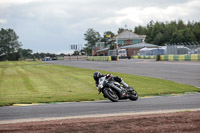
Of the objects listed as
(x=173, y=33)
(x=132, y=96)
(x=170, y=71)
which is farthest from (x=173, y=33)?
(x=132, y=96)

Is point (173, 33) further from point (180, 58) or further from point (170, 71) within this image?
point (170, 71)

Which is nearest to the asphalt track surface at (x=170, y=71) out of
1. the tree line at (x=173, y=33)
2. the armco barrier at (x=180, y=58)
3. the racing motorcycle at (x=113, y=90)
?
the armco barrier at (x=180, y=58)

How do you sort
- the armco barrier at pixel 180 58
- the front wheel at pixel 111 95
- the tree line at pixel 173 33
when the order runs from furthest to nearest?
1. the tree line at pixel 173 33
2. the armco barrier at pixel 180 58
3. the front wheel at pixel 111 95

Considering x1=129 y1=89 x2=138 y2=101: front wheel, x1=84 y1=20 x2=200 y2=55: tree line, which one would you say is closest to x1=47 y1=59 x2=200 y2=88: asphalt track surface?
x1=129 y1=89 x2=138 y2=101: front wheel

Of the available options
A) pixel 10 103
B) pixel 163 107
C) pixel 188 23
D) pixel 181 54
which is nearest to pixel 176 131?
pixel 163 107

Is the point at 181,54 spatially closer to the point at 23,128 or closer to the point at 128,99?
the point at 128,99

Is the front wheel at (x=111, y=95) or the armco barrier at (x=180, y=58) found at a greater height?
the armco barrier at (x=180, y=58)

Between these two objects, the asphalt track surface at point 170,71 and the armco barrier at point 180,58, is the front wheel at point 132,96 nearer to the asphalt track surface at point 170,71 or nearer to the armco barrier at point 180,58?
the asphalt track surface at point 170,71

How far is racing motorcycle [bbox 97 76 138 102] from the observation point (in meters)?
14.7

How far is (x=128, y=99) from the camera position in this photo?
51.8ft

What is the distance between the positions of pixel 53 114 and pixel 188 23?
169107 mm

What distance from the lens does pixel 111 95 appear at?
48.3 feet

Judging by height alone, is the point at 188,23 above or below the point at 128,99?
above

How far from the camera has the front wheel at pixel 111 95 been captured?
48.0 ft
